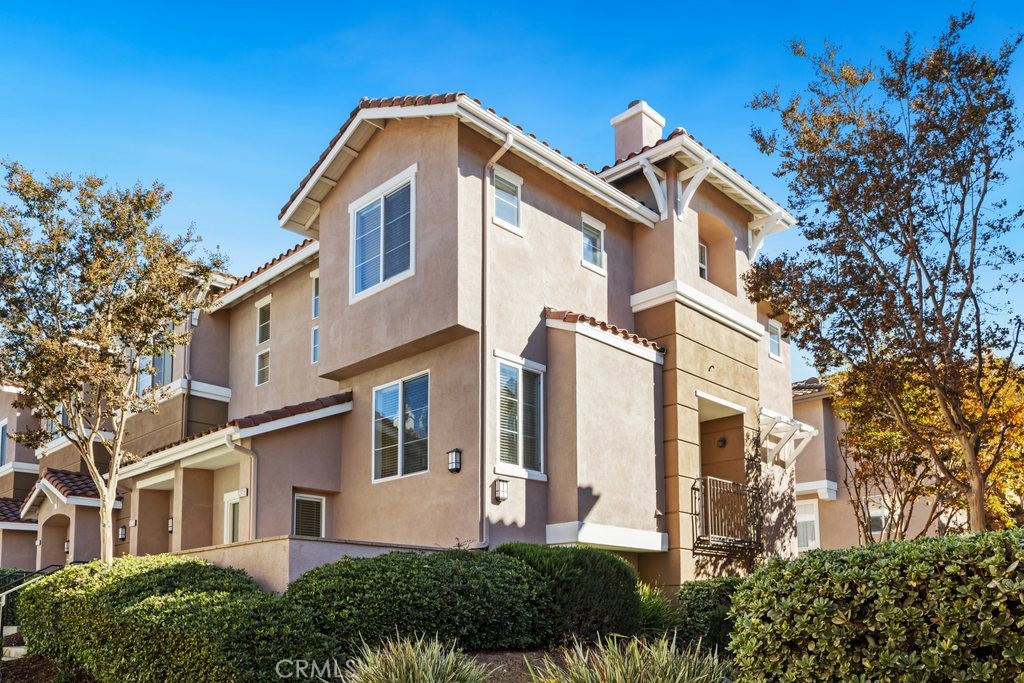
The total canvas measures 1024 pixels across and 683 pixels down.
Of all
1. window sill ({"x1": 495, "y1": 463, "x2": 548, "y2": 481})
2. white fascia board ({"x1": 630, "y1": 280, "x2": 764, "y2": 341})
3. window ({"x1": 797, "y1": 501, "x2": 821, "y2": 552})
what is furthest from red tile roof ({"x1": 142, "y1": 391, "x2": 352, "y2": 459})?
window ({"x1": 797, "y1": 501, "x2": 821, "y2": 552})

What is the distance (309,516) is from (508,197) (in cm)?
682

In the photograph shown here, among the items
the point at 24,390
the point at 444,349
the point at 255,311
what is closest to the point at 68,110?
the point at 24,390

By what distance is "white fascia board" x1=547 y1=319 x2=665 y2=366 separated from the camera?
55.4 feet

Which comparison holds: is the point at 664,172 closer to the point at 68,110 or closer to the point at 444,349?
the point at 444,349

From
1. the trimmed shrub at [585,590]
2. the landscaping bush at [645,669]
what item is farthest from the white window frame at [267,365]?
the landscaping bush at [645,669]

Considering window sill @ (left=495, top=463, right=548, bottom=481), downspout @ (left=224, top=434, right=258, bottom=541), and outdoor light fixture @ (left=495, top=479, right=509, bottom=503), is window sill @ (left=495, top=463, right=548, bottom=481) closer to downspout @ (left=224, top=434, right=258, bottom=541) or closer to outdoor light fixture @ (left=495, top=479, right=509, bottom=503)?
outdoor light fixture @ (left=495, top=479, right=509, bottom=503)

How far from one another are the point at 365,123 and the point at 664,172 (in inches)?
227

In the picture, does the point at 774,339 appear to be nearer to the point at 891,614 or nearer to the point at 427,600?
the point at 427,600

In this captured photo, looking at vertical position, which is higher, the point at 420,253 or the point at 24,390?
the point at 420,253

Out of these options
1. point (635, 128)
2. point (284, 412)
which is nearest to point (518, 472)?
point (284, 412)

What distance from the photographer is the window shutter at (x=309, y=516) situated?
18.3m

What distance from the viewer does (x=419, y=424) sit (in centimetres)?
1716

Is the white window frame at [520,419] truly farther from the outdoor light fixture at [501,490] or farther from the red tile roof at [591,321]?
the red tile roof at [591,321]

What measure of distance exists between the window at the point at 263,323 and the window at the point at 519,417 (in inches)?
379
